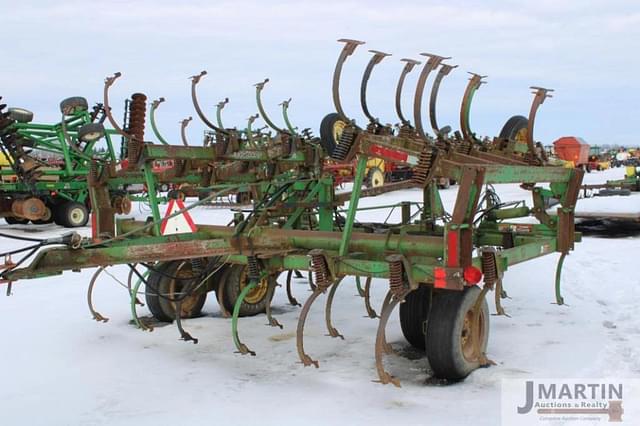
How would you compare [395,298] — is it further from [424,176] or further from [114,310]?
[114,310]

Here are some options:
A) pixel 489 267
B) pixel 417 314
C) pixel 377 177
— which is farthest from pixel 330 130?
pixel 377 177

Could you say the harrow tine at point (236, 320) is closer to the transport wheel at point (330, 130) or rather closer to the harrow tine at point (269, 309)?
the harrow tine at point (269, 309)

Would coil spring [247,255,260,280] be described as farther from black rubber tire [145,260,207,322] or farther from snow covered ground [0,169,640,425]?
black rubber tire [145,260,207,322]

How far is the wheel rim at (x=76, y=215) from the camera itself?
52.8ft

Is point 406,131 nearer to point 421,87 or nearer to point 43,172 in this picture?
point 421,87

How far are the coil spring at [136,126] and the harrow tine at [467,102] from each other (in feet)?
9.35

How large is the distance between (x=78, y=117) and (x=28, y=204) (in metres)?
2.32

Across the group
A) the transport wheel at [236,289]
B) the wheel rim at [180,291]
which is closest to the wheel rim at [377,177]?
the transport wheel at [236,289]

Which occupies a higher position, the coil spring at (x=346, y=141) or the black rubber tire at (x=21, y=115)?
the black rubber tire at (x=21, y=115)

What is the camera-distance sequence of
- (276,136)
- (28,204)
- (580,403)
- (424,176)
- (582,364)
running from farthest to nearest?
(28,204) < (276,136) < (582,364) < (424,176) < (580,403)

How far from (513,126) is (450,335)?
291 centimetres

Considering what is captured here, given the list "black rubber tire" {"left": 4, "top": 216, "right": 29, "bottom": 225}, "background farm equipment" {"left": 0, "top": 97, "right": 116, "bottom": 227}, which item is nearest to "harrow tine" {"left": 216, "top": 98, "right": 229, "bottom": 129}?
"background farm equipment" {"left": 0, "top": 97, "right": 116, "bottom": 227}

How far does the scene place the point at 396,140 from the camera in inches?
199

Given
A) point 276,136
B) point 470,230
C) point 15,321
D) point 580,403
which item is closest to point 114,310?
point 15,321
